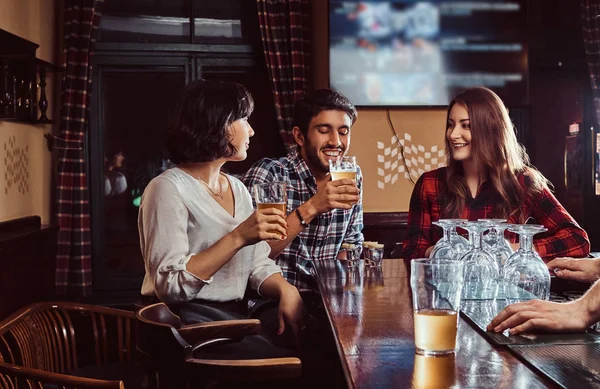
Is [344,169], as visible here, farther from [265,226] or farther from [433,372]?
[433,372]

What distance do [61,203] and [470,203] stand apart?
3222mm

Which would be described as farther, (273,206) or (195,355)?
(273,206)

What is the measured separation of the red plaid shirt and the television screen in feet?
6.98

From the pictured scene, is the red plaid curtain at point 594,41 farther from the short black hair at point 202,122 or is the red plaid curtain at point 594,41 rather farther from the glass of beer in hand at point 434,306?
the glass of beer in hand at point 434,306

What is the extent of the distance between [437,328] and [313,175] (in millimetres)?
2050

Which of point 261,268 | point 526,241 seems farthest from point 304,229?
point 526,241

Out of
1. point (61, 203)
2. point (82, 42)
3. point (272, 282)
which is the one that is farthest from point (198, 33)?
point (272, 282)

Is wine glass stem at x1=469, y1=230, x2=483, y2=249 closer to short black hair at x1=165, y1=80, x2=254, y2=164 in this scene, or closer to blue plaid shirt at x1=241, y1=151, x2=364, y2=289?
short black hair at x1=165, y1=80, x2=254, y2=164

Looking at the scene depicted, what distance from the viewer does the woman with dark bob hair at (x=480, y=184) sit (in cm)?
319

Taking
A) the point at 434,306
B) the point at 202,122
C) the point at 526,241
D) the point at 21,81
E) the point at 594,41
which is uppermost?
the point at 594,41

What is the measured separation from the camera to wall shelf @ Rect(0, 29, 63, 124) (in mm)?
4398

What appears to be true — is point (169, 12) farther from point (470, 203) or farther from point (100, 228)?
point (470, 203)

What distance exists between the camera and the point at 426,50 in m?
5.50

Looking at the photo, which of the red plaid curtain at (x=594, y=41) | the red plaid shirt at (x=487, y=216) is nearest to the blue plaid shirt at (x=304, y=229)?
the red plaid shirt at (x=487, y=216)
